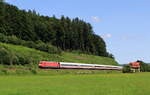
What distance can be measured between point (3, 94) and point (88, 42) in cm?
15741

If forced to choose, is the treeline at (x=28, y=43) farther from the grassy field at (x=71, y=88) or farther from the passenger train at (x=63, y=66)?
the grassy field at (x=71, y=88)

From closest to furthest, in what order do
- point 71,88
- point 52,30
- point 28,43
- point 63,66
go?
point 71,88 → point 63,66 → point 28,43 → point 52,30

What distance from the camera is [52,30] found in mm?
152750

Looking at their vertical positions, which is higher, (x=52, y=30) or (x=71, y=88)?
(x=52, y=30)

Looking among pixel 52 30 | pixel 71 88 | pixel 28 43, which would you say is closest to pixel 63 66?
pixel 28 43

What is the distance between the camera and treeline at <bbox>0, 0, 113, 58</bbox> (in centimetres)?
13062

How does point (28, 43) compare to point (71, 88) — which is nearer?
point (71, 88)

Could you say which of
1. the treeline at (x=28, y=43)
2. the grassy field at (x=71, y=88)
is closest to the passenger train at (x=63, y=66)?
the treeline at (x=28, y=43)

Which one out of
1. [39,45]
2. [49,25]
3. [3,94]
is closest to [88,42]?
[49,25]

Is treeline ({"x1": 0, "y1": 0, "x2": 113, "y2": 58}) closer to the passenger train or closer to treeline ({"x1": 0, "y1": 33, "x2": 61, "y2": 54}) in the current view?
treeline ({"x1": 0, "y1": 33, "x2": 61, "y2": 54})

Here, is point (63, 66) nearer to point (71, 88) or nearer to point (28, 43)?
point (28, 43)

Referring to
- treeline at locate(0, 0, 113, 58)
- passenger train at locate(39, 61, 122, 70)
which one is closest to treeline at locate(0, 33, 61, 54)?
treeline at locate(0, 0, 113, 58)

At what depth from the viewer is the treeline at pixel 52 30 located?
130625mm

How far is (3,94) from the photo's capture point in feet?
69.3
